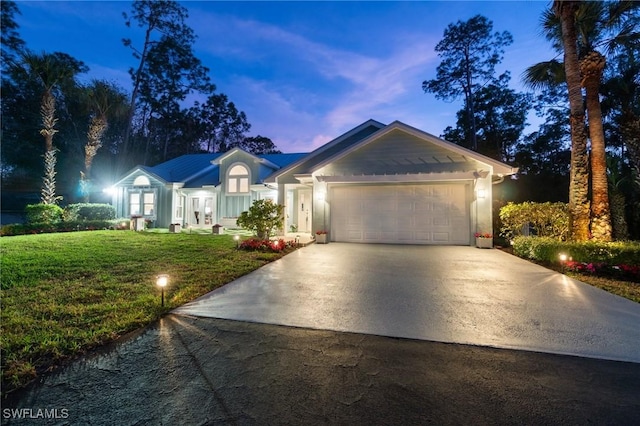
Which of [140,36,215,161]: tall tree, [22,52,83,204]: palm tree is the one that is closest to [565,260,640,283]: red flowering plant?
[22,52,83,204]: palm tree

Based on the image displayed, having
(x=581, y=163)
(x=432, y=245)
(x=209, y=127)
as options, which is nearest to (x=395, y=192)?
(x=432, y=245)

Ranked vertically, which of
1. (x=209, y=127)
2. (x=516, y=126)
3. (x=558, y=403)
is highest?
(x=209, y=127)

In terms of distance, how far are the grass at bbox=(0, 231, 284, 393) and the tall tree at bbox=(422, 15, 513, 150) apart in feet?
78.6

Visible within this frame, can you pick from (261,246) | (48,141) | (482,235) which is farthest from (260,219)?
(48,141)

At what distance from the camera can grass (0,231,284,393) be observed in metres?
2.80

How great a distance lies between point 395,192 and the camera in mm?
11266

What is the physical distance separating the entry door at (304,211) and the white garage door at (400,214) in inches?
150

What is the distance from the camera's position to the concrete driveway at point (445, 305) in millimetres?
3098

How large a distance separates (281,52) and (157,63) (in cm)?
1607

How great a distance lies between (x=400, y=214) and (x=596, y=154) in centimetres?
602

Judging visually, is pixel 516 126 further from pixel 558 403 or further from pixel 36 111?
pixel 36 111

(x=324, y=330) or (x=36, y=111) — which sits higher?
(x=36, y=111)

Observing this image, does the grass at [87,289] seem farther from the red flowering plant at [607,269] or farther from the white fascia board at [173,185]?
the white fascia board at [173,185]

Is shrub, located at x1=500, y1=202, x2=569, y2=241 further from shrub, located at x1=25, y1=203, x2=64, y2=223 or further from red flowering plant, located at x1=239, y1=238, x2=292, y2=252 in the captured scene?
shrub, located at x1=25, y1=203, x2=64, y2=223
